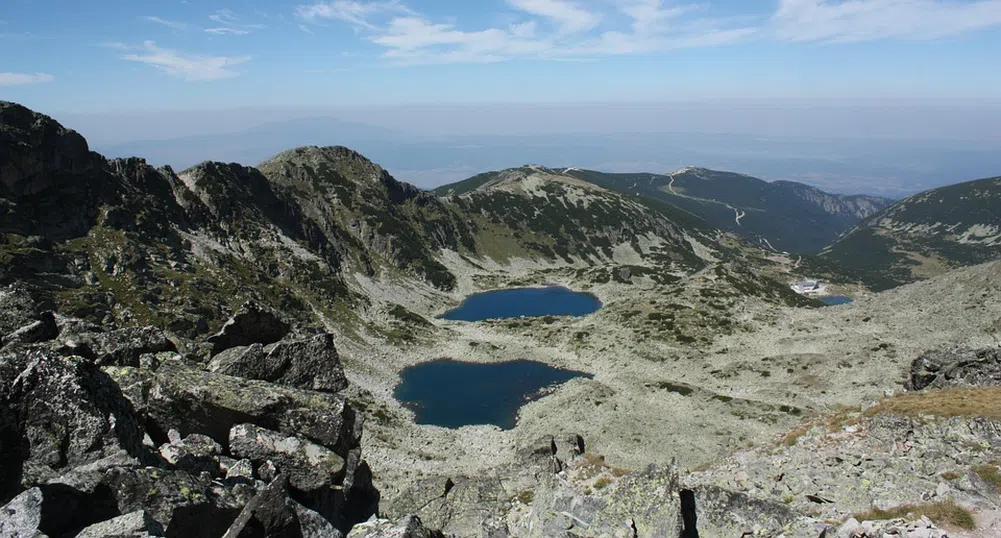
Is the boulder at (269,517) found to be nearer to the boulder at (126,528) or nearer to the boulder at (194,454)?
the boulder at (126,528)

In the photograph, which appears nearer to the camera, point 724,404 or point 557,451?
point 557,451

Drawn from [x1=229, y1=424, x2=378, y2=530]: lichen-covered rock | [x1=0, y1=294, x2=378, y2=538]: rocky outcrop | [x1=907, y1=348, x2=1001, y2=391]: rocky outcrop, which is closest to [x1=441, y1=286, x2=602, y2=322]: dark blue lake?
[x1=907, y1=348, x2=1001, y2=391]: rocky outcrop

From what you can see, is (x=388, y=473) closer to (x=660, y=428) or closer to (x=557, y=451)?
(x=557, y=451)

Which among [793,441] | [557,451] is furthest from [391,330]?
[793,441]

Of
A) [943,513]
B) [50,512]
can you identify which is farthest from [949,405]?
[50,512]

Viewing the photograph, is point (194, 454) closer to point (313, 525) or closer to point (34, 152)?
point (313, 525)

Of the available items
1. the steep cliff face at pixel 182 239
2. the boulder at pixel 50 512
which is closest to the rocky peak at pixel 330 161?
the steep cliff face at pixel 182 239
